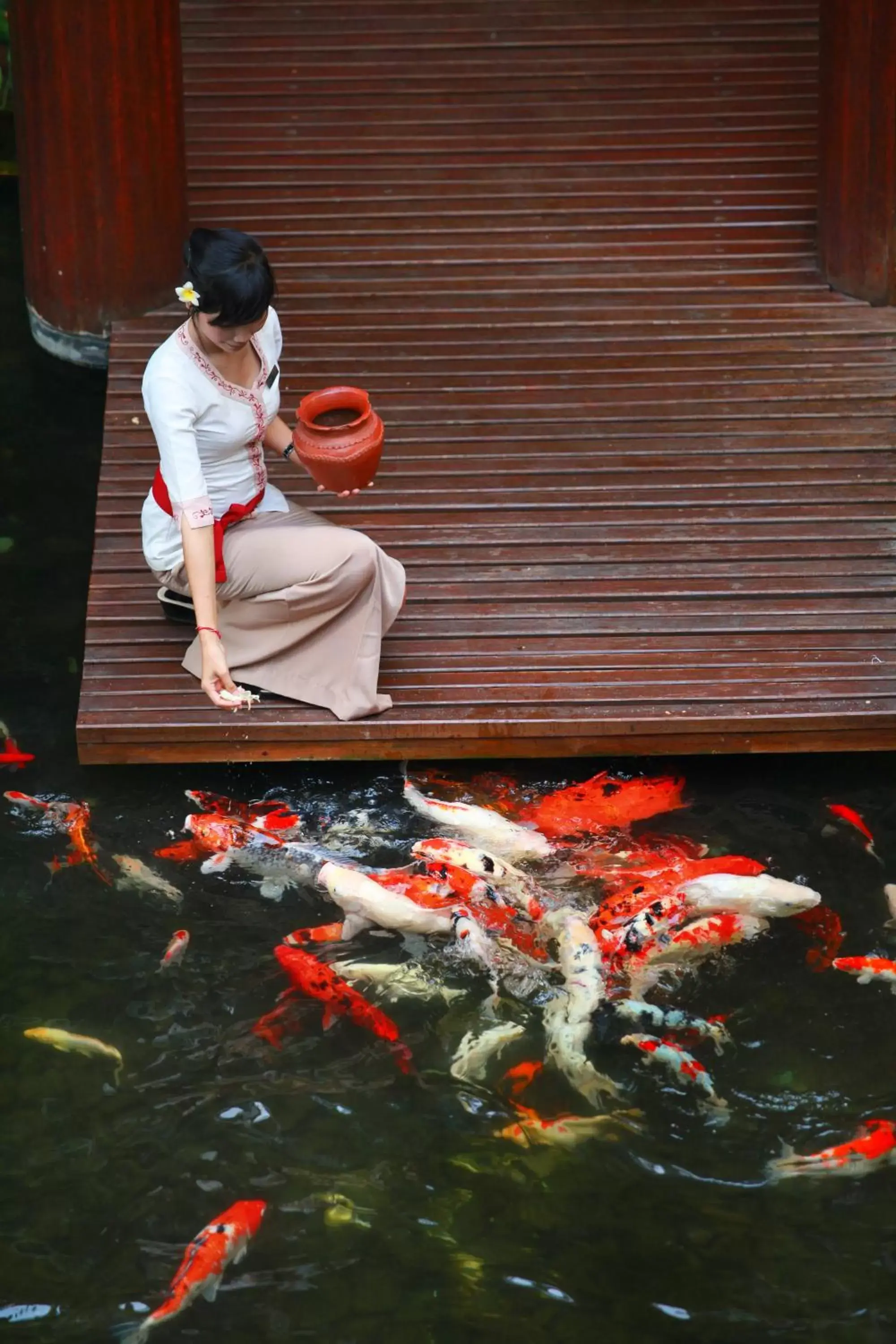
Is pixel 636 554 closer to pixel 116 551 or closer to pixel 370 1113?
pixel 116 551

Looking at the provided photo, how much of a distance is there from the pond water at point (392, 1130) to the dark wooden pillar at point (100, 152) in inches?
100.0

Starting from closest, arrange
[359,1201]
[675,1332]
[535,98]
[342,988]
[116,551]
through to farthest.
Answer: [675,1332], [359,1201], [342,988], [116,551], [535,98]

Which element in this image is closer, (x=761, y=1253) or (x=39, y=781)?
(x=761, y=1253)

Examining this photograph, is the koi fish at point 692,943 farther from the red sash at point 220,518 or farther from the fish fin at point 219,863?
the red sash at point 220,518

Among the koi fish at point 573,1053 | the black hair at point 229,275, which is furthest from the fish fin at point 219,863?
the black hair at point 229,275

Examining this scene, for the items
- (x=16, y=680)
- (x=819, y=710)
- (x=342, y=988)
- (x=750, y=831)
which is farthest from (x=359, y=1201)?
(x=16, y=680)

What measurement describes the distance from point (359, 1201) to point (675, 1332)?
72cm

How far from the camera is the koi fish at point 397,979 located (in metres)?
3.85

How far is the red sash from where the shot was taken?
14.2ft

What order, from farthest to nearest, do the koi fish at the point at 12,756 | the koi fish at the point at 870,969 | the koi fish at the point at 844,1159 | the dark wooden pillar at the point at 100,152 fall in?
the dark wooden pillar at the point at 100,152
the koi fish at the point at 12,756
the koi fish at the point at 870,969
the koi fish at the point at 844,1159

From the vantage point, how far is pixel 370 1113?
11.6ft

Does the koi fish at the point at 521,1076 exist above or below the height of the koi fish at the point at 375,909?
below

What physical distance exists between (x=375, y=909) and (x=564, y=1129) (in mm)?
809

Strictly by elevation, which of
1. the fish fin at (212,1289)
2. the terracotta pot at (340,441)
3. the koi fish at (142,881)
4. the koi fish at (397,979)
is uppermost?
the terracotta pot at (340,441)
